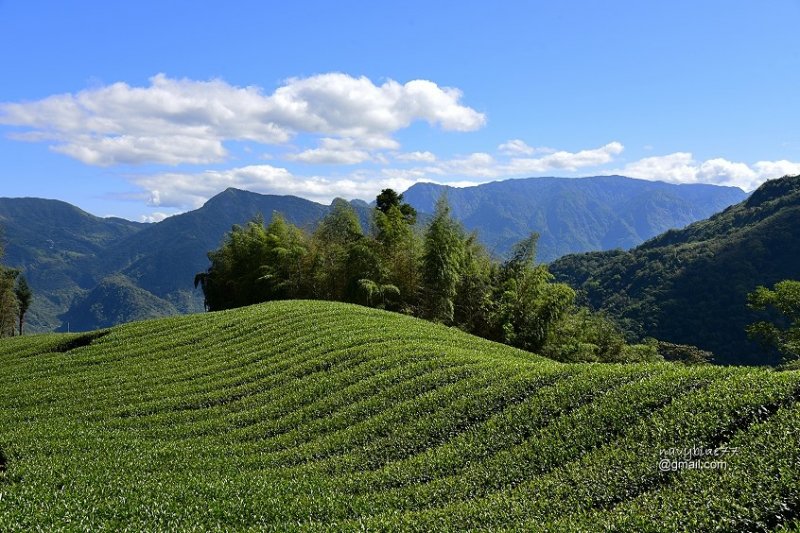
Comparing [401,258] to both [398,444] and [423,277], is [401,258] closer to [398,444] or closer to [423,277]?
[423,277]

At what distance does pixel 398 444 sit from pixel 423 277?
28.6 metres

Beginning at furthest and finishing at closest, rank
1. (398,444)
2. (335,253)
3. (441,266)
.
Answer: (335,253)
(441,266)
(398,444)

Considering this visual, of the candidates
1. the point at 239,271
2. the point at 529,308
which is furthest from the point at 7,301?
the point at 529,308

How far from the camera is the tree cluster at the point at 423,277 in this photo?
41.7m

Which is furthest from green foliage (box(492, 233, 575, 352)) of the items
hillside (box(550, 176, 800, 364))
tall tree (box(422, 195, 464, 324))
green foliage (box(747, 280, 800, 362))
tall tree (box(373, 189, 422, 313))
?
hillside (box(550, 176, 800, 364))

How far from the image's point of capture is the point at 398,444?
1410 cm

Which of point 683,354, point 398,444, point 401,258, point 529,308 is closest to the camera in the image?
point 398,444

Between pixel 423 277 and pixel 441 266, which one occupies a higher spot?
pixel 441 266

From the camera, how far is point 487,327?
1786 inches

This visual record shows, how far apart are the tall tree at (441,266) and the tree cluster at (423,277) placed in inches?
3.4

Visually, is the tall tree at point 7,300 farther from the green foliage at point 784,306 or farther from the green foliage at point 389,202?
the green foliage at point 784,306

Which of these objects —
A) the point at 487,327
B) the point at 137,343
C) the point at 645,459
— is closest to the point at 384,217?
the point at 487,327

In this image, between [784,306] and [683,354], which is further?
[683,354]

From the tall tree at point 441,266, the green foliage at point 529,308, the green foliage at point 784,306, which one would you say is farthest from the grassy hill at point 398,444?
the green foliage at point 784,306
